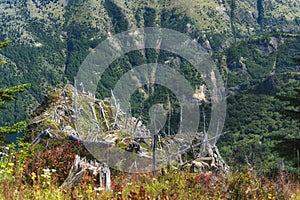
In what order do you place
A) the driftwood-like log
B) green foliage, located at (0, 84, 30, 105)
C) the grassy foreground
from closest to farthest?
the grassy foreground, the driftwood-like log, green foliage, located at (0, 84, 30, 105)

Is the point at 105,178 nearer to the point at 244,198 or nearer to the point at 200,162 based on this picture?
the point at 244,198

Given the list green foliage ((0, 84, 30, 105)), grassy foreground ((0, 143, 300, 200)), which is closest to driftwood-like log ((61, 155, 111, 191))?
grassy foreground ((0, 143, 300, 200))

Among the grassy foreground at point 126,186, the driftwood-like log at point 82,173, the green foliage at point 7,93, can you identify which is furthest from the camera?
the green foliage at point 7,93

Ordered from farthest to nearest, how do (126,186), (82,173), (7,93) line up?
(7,93), (126,186), (82,173)

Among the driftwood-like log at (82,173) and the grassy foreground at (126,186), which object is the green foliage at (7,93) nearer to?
the grassy foreground at (126,186)

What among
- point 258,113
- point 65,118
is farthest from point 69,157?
point 258,113

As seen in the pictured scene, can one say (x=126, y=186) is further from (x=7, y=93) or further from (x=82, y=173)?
(x=7, y=93)

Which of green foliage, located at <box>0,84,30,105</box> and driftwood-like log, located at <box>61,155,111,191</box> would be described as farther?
green foliage, located at <box>0,84,30,105</box>

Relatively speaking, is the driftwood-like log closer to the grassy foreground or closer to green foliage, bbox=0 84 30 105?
the grassy foreground

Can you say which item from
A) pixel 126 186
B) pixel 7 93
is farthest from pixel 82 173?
pixel 7 93

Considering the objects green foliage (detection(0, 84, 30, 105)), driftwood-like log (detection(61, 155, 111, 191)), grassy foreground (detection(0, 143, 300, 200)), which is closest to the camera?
grassy foreground (detection(0, 143, 300, 200))

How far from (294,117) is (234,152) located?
23.4ft

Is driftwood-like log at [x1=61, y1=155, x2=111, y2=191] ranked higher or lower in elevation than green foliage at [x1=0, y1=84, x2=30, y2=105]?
lower

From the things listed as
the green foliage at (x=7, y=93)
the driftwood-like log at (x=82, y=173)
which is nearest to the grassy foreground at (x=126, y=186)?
the driftwood-like log at (x=82, y=173)
